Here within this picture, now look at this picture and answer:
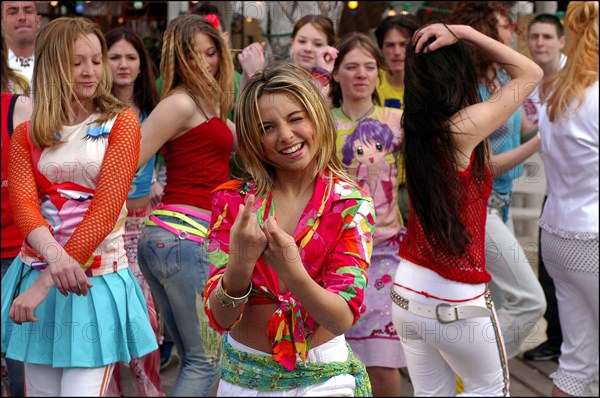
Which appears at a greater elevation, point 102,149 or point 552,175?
point 102,149

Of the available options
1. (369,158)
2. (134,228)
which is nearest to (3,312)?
(134,228)

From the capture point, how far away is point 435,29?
261 centimetres

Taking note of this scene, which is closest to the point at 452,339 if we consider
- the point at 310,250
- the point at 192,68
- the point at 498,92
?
the point at 498,92

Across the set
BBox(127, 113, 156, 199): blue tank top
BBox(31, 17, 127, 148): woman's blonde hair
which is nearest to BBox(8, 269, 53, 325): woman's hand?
BBox(31, 17, 127, 148): woman's blonde hair

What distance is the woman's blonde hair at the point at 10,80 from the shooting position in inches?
138

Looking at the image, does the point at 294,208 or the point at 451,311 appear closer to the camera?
the point at 294,208

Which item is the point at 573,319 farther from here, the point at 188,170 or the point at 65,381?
the point at 65,381

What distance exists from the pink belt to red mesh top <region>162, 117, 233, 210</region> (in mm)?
32

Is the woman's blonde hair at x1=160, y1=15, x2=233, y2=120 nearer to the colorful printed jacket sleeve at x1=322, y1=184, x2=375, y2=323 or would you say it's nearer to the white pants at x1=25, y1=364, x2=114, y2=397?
the white pants at x1=25, y1=364, x2=114, y2=397

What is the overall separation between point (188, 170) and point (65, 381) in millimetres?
995

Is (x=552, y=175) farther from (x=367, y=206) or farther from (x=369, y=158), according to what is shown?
(x=367, y=206)

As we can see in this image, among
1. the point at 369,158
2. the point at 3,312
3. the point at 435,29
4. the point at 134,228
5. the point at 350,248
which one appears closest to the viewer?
the point at 350,248

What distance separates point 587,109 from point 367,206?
171 cm

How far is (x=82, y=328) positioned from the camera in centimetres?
264
